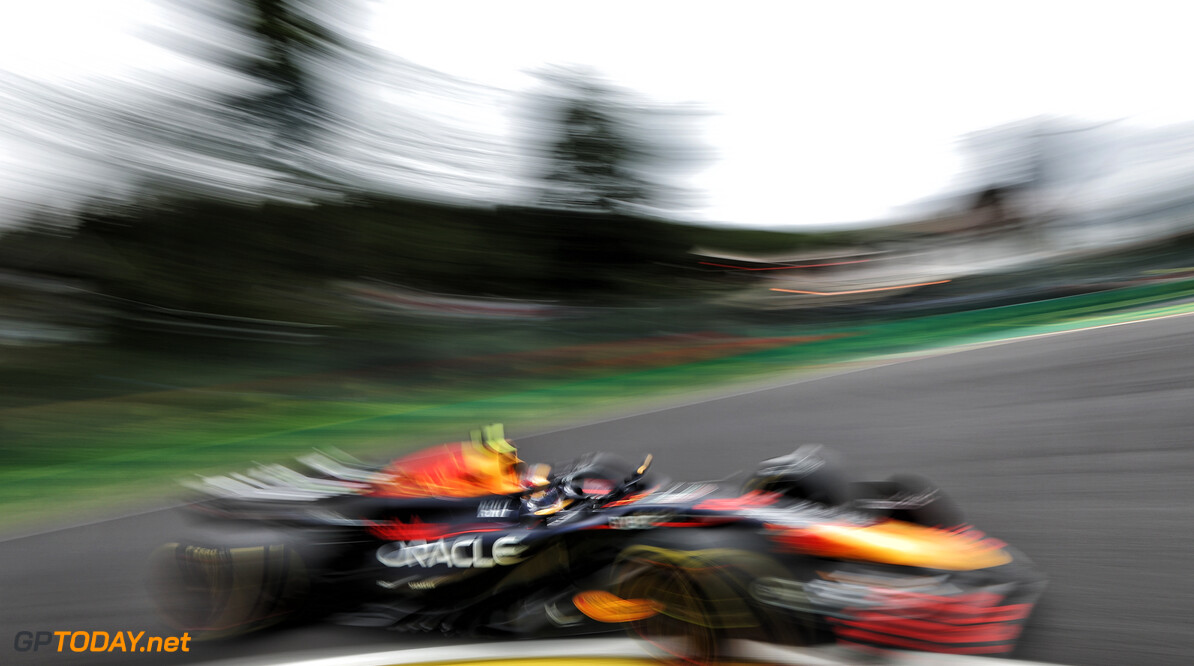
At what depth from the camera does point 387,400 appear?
646cm

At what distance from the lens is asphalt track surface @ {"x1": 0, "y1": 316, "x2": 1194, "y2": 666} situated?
2.21 metres

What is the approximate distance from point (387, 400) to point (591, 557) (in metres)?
4.76

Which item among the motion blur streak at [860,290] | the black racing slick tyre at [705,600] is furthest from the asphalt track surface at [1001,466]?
the motion blur streak at [860,290]

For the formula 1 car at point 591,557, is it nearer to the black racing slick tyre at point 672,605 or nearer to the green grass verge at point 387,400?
the black racing slick tyre at point 672,605

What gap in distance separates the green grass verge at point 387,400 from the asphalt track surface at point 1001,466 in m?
0.76

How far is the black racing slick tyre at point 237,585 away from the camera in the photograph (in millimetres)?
2305

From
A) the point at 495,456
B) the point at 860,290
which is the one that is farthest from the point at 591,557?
the point at 860,290

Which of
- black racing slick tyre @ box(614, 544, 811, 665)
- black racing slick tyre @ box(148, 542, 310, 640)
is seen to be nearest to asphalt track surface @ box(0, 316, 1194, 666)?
black racing slick tyre @ box(148, 542, 310, 640)

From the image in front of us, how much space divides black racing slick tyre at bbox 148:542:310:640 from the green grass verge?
7.31ft

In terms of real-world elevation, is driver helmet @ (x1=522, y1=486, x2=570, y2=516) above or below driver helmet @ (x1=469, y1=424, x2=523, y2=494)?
below

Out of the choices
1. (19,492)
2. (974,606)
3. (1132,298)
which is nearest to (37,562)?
(19,492)

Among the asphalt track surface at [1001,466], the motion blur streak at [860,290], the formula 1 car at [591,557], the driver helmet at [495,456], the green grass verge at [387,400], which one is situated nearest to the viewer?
the formula 1 car at [591,557]

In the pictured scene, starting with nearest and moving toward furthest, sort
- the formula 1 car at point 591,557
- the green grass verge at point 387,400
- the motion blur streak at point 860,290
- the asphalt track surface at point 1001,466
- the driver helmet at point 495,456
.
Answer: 1. the formula 1 car at point 591,557
2. the asphalt track surface at point 1001,466
3. the driver helmet at point 495,456
4. the green grass verge at point 387,400
5. the motion blur streak at point 860,290

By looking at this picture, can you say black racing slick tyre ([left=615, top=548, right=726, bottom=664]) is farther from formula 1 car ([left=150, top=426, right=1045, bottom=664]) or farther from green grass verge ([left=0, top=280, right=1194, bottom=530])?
green grass verge ([left=0, top=280, right=1194, bottom=530])
